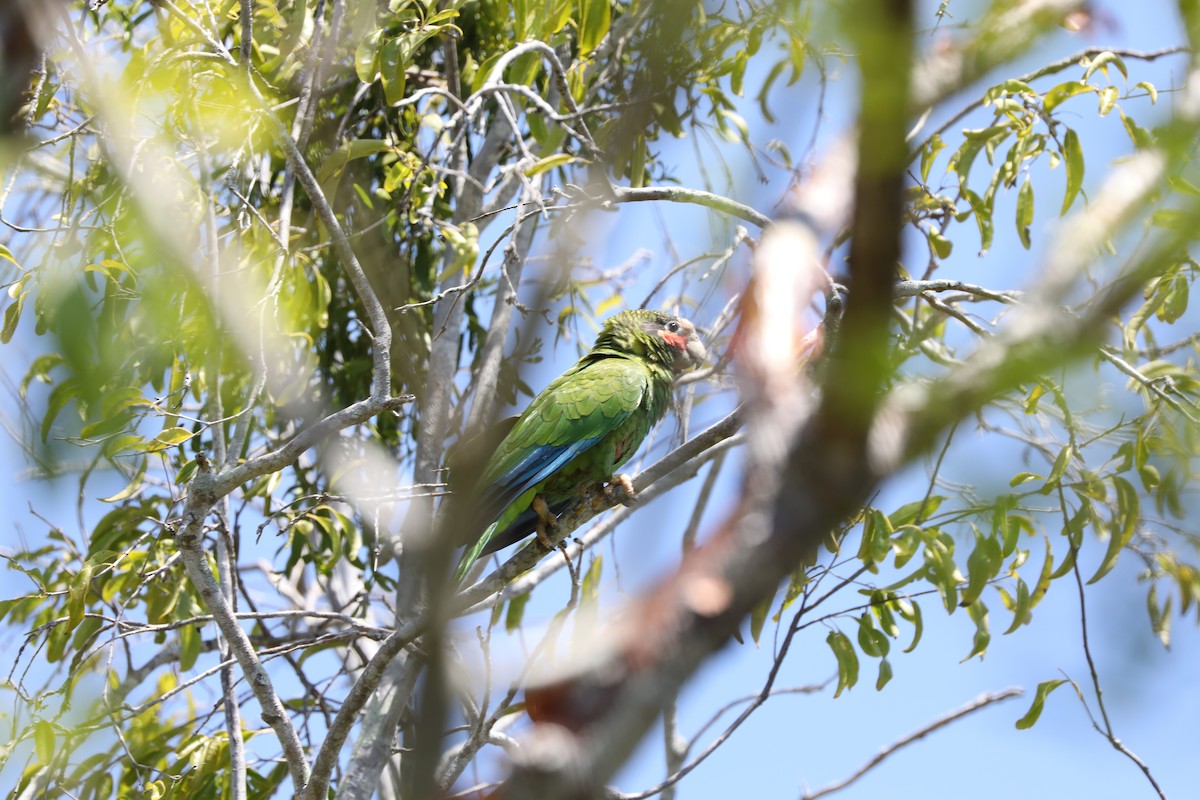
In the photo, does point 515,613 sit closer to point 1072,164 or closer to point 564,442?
point 564,442

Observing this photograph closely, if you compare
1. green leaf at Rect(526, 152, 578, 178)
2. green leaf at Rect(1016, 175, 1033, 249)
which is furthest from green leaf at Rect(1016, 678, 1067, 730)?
green leaf at Rect(526, 152, 578, 178)

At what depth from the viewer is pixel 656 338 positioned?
4555 mm

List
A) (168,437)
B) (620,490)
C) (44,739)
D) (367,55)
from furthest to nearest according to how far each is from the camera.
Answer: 1. (620,490)
2. (367,55)
3. (44,739)
4. (168,437)

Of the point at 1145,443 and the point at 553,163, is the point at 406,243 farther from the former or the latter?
the point at 1145,443

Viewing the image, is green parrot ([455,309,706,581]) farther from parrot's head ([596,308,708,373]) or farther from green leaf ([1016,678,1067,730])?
green leaf ([1016,678,1067,730])

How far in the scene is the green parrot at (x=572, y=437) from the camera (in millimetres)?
4023

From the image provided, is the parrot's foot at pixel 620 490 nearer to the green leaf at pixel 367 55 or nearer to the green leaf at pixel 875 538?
the green leaf at pixel 875 538

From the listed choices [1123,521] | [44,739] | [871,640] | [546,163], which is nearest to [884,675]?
[871,640]

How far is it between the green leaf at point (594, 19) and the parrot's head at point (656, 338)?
4.47 feet

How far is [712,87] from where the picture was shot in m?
4.55

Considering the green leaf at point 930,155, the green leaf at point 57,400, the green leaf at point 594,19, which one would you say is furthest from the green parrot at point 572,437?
the green leaf at point 57,400

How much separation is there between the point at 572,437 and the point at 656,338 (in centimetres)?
73

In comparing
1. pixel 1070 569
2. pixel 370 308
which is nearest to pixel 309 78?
pixel 370 308

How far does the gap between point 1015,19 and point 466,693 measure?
2873 millimetres
